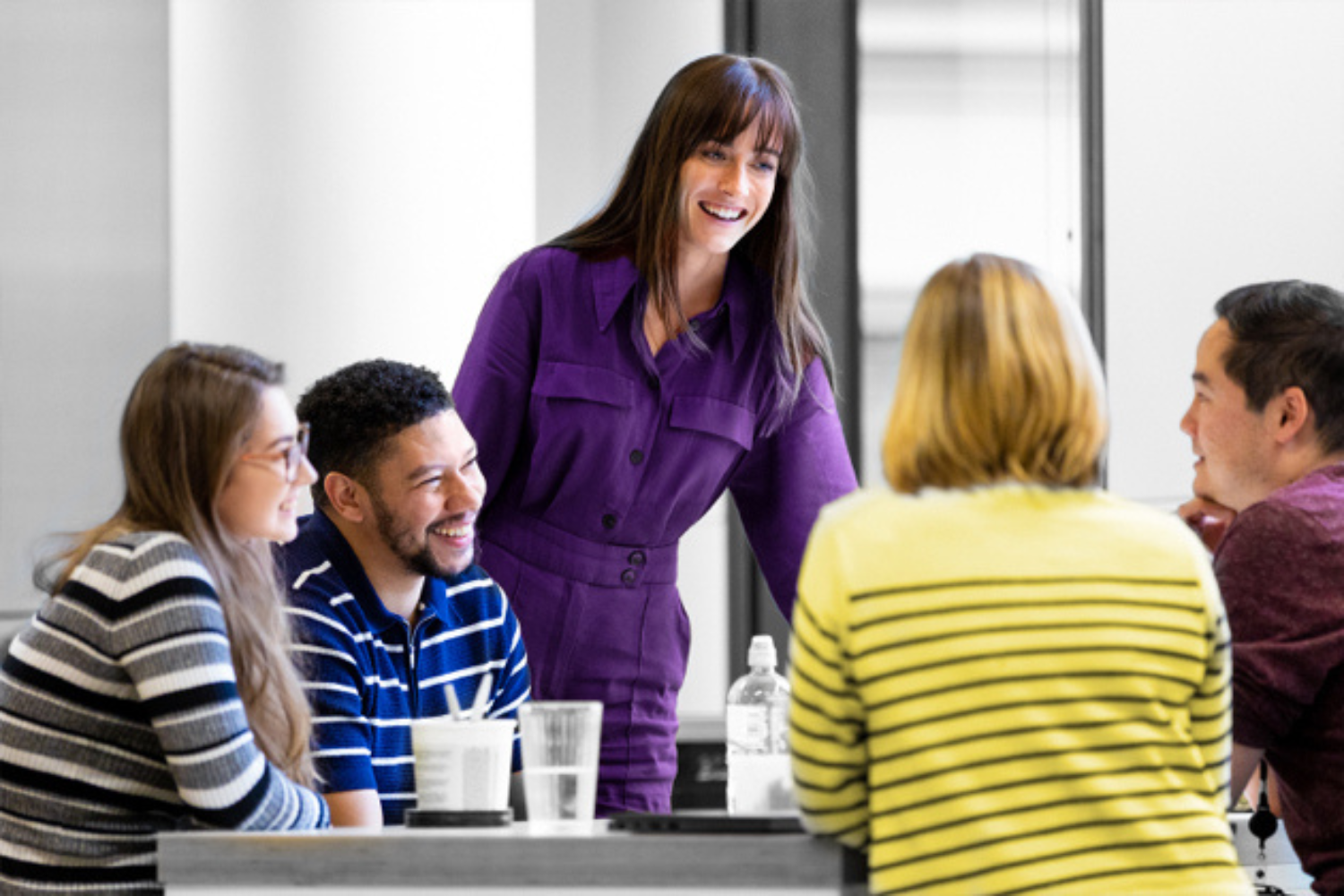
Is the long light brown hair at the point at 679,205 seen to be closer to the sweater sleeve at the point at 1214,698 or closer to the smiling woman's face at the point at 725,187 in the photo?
the smiling woman's face at the point at 725,187

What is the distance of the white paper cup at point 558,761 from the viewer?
5.80 ft

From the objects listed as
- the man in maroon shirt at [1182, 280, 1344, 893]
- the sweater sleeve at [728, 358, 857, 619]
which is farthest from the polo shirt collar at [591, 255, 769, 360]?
the man in maroon shirt at [1182, 280, 1344, 893]

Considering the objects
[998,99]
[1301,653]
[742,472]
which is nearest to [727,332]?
[742,472]

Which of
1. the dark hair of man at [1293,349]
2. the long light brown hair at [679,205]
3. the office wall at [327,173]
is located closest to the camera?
the dark hair of man at [1293,349]

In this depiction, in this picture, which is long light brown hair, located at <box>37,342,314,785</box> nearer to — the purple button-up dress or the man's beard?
the man's beard

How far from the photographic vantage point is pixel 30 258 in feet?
10.5

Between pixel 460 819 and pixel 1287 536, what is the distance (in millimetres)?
877

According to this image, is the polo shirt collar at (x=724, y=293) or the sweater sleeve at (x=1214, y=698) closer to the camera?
the sweater sleeve at (x=1214, y=698)

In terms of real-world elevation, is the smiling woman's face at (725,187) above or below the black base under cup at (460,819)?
above

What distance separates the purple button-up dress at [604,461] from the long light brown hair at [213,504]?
671mm

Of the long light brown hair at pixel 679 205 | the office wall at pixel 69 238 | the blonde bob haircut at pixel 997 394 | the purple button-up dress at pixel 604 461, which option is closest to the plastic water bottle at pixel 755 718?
the purple button-up dress at pixel 604 461

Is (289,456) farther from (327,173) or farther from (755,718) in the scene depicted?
(327,173)

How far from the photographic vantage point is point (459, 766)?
5.79ft

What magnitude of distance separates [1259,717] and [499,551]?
966 millimetres
